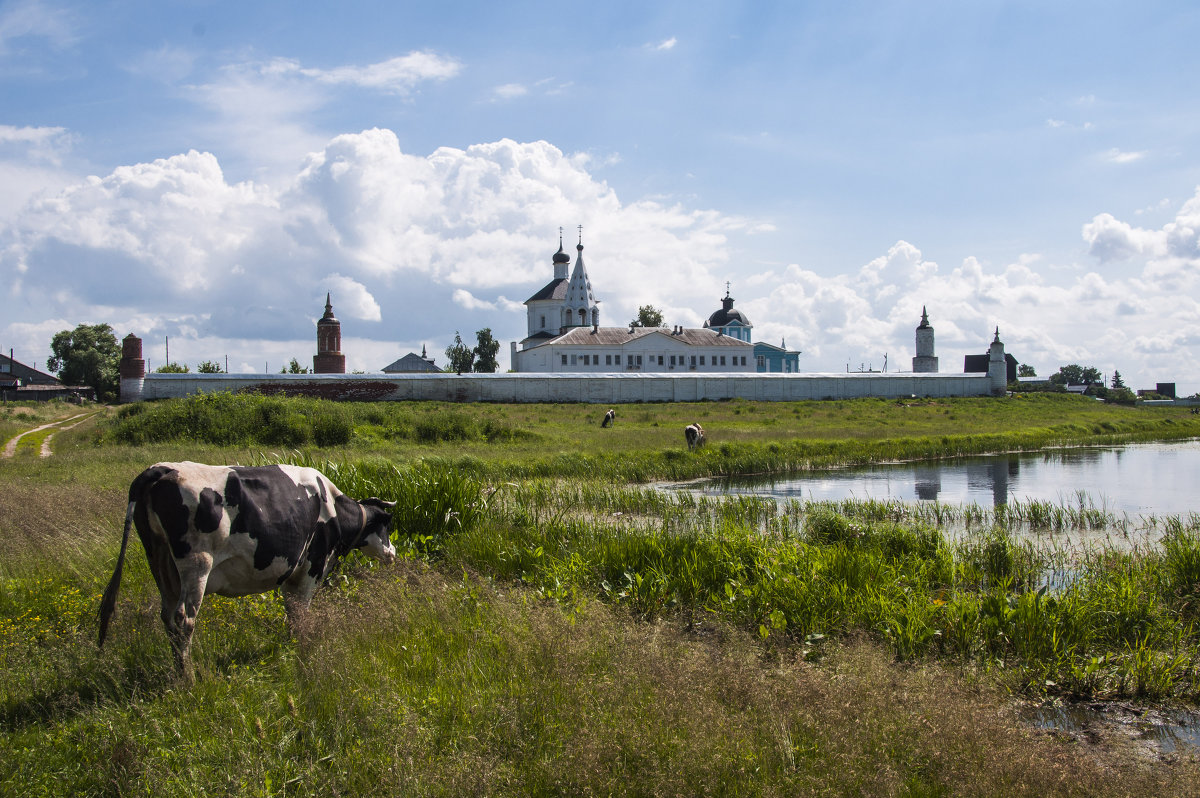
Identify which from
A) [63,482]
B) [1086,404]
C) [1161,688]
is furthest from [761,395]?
[1161,688]

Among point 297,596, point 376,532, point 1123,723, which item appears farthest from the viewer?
point 376,532

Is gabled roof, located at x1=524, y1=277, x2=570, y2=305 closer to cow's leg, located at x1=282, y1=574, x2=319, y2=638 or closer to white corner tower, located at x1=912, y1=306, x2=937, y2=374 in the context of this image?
white corner tower, located at x1=912, y1=306, x2=937, y2=374

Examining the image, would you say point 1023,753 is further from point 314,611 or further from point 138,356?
point 138,356

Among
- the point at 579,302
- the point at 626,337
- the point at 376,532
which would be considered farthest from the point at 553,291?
the point at 376,532

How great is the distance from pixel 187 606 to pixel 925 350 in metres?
→ 87.8

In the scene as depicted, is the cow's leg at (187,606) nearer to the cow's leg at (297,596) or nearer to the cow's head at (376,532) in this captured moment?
the cow's leg at (297,596)

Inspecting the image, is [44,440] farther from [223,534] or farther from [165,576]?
[223,534]

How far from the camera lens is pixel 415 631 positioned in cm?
562

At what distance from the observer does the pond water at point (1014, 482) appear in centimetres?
1638

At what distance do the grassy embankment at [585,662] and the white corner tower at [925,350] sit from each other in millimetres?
75715

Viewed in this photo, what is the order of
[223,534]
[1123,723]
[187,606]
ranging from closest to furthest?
[187,606], [223,534], [1123,723]

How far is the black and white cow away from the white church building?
216 ft

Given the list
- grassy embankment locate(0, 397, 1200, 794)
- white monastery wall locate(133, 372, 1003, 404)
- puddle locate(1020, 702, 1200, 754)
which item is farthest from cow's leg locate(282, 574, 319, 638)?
white monastery wall locate(133, 372, 1003, 404)

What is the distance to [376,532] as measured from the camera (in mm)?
6723
